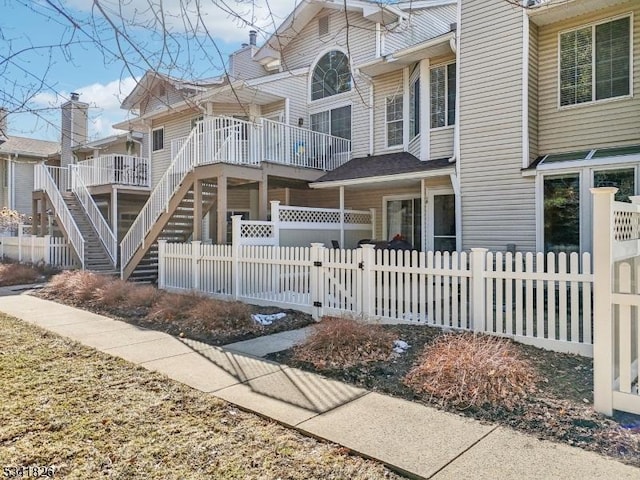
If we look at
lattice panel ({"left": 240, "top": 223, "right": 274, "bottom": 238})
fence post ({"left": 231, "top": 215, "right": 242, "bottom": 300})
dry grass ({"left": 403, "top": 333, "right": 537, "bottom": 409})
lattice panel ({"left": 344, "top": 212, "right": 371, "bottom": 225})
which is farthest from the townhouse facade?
dry grass ({"left": 403, "top": 333, "right": 537, "bottom": 409})

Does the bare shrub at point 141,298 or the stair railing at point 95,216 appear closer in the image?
the bare shrub at point 141,298

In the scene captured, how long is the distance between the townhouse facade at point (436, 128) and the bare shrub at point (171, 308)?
9.47 ft

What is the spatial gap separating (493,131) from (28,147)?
2717 centimetres

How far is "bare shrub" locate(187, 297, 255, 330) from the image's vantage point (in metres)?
7.37

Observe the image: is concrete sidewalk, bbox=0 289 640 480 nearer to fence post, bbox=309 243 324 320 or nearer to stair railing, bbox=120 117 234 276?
fence post, bbox=309 243 324 320

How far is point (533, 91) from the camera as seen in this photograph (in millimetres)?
9828

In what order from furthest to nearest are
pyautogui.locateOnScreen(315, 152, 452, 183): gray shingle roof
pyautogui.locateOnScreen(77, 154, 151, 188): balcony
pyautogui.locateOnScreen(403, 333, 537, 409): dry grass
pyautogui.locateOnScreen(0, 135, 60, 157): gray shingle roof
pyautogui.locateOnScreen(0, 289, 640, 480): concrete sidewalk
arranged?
pyautogui.locateOnScreen(0, 135, 60, 157): gray shingle roof, pyautogui.locateOnScreen(77, 154, 151, 188): balcony, pyautogui.locateOnScreen(315, 152, 452, 183): gray shingle roof, pyautogui.locateOnScreen(403, 333, 537, 409): dry grass, pyautogui.locateOnScreen(0, 289, 640, 480): concrete sidewalk

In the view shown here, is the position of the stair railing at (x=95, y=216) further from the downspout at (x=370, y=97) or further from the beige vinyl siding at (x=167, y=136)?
the downspout at (x=370, y=97)

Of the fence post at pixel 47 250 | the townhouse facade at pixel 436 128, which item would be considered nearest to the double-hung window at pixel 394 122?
the townhouse facade at pixel 436 128

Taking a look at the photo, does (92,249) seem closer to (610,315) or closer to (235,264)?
(235,264)

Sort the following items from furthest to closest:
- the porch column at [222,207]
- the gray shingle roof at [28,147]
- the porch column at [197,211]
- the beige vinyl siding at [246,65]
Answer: the gray shingle roof at [28,147]
the beige vinyl siding at [246,65]
the porch column at [197,211]
the porch column at [222,207]

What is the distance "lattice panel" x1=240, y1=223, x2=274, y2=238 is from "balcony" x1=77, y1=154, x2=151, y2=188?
9257 mm

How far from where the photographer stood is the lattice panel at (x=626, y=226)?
3.99 metres

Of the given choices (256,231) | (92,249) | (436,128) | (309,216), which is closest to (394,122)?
(436,128)
